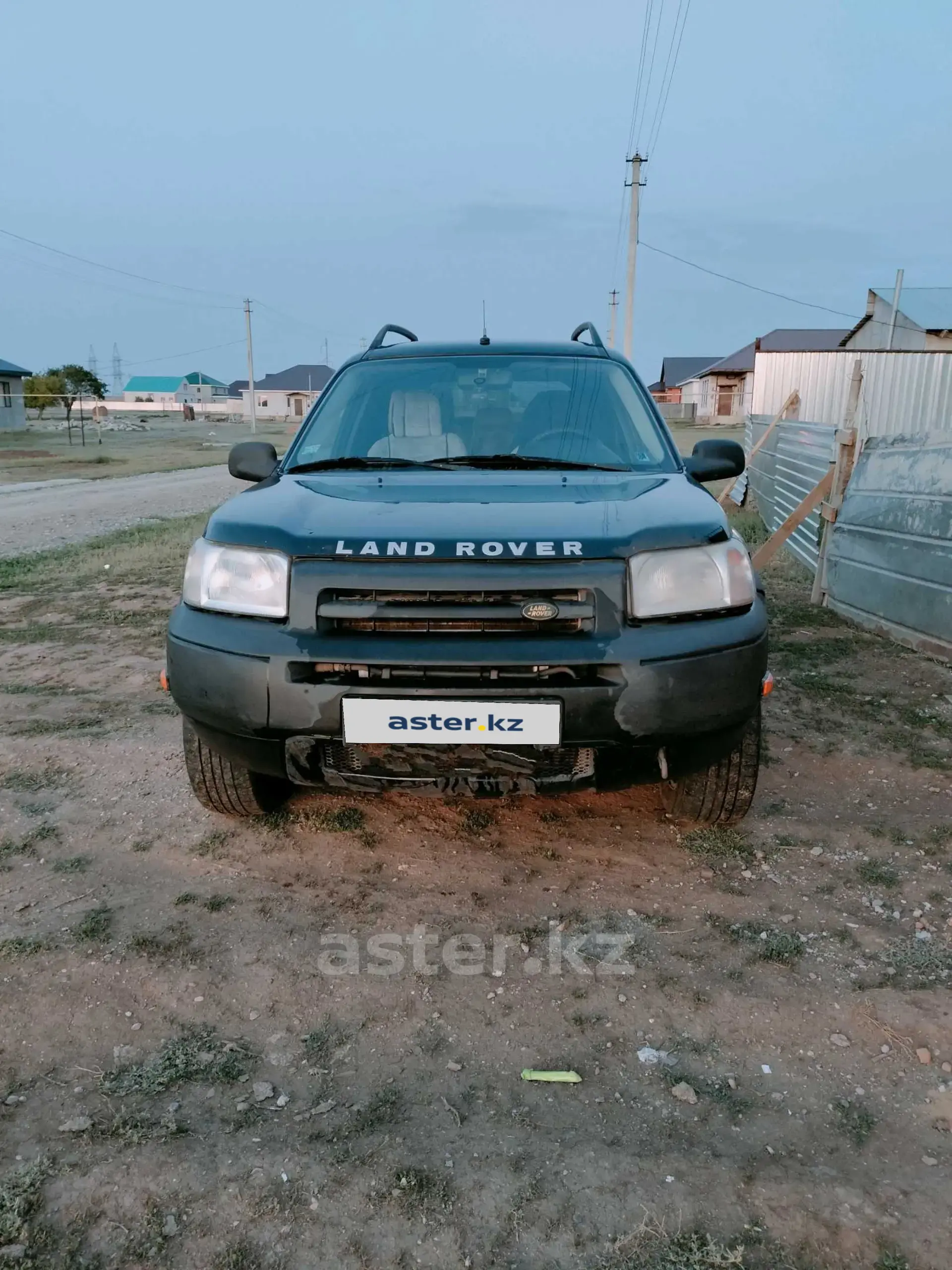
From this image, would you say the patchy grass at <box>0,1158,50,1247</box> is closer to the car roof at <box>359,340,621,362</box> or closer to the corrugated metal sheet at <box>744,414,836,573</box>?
the car roof at <box>359,340,621,362</box>

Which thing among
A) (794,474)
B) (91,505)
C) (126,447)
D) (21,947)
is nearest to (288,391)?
(126,447)

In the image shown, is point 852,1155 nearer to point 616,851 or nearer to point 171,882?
point 616,851

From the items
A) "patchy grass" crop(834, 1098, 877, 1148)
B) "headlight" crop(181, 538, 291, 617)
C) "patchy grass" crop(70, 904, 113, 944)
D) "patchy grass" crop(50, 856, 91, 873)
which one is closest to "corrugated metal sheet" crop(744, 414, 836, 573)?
"headlight" crop(181, 538, 291, 617)

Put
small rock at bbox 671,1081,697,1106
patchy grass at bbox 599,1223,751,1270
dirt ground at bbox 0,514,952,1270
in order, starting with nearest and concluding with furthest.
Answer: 1. patchy grass at bbox 599,1223,751,1270
2. dirt ground at bbox 0,514,952,1270
3. small rock at bbox 671,1081,697,1106

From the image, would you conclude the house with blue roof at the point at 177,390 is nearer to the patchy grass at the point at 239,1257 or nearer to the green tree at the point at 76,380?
the green tree at the point at 76,380

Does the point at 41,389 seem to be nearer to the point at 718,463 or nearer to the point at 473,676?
the point at 718,463

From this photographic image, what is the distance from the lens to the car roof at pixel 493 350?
3.88 m

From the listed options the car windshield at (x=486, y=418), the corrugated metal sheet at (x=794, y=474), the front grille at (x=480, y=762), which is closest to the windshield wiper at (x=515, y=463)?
the car windshield at (x=486, y=418)

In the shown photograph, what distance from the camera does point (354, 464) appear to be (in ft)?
11.0

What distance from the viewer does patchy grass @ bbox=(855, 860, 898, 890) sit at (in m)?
2.81

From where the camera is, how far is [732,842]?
3055mm

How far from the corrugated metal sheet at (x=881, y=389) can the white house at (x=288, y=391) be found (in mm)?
69148

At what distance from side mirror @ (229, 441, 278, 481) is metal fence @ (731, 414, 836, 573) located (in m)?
4.98

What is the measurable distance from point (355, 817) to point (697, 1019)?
1.50 meters
